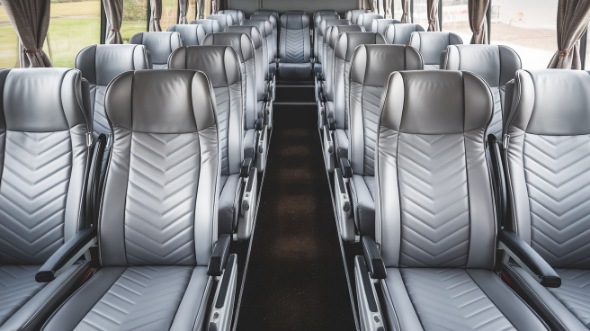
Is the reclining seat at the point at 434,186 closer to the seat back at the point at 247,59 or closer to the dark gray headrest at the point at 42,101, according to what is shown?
the dark gray headrest at the point at 42,101

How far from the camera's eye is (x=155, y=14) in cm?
726

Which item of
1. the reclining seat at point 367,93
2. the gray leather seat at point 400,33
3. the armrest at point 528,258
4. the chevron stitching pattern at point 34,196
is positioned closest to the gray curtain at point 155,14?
the gray leather seat at point 400,33

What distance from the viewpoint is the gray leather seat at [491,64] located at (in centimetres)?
335

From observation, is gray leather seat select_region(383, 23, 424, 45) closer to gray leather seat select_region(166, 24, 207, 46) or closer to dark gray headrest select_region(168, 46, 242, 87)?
gray leather seat select_region(166, 24, 207, 46)

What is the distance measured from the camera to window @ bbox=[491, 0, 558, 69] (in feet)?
13.0

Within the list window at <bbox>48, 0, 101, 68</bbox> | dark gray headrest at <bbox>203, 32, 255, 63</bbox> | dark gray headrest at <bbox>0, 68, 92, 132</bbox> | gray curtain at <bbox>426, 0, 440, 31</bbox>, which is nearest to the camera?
dark gray headrest at <bbox>0, 68, 92, 132</bbox>

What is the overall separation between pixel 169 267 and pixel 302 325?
0.85 meters

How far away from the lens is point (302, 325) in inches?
99.9

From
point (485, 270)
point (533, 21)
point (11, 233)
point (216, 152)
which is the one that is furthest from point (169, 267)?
point (533, 21)

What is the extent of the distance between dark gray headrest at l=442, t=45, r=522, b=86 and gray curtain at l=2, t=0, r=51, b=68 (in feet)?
10.3

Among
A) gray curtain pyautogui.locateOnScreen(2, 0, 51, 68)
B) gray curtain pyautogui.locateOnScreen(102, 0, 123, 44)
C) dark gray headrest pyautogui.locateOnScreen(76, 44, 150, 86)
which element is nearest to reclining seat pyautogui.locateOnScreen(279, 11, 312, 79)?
gray curtain pyautogui.locateOnScreen(102, 0, 123, 44)

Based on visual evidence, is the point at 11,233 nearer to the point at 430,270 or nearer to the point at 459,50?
the point at 430,270

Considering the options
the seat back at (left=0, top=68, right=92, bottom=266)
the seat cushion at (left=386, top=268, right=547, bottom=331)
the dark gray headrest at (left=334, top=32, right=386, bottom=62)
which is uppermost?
the dark gray headrest at (left=334, top=32, right=386, bottom=62)

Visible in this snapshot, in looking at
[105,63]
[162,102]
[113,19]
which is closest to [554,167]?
[162,102]
